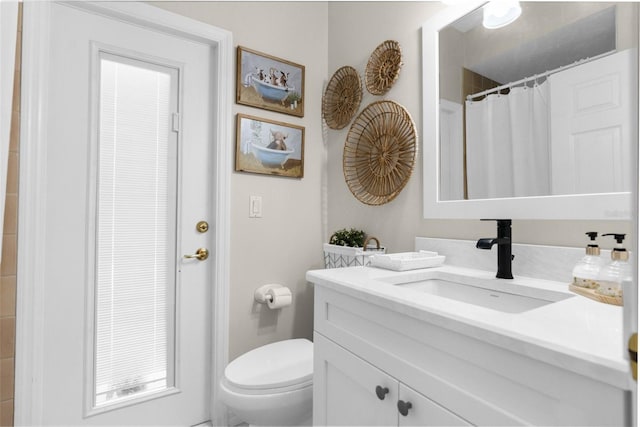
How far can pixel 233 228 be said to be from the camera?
1.65 metres

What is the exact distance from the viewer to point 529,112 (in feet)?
3.42

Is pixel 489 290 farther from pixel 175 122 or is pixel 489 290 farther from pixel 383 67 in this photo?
pixel 175 122

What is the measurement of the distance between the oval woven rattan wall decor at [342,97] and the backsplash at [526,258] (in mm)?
832

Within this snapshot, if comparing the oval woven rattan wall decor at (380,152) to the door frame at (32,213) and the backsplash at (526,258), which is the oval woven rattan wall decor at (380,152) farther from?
the door frame at (32,213)

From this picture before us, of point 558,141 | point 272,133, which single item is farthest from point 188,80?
point 558,141

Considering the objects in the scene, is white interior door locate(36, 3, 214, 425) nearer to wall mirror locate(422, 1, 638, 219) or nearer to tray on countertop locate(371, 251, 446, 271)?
tray on countertop locate(371, 251, 446, 271)

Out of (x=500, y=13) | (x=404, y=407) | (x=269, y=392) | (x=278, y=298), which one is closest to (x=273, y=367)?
(x=269, y=392)

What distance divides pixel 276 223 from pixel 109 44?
1.07 m

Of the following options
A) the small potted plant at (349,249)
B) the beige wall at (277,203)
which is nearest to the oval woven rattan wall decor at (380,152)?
the small potted plant at (349,249)

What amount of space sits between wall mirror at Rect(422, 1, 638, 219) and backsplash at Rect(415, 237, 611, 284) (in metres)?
0.10

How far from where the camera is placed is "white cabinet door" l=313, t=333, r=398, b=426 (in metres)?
0.82

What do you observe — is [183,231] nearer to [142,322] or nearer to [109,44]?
[142,322]

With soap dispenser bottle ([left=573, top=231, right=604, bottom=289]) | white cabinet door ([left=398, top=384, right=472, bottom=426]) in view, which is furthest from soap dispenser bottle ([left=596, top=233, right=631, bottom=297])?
white cabinet door ([left=398, top=384, right=472, bottom=426])

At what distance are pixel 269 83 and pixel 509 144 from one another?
1189mm
